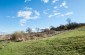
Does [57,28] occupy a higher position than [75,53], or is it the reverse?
[57,28]

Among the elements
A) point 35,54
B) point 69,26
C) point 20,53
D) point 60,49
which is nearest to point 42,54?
point 35,54

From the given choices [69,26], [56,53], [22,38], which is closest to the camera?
[56,53]

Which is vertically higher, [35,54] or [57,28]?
[57,28]

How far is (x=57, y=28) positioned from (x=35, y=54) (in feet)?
111

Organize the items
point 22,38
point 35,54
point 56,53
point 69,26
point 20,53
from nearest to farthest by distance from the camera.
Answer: point 56,53 < point 35,54 < point 20,53 < point 22,38 < point 69,26

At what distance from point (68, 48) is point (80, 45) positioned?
1303 mm

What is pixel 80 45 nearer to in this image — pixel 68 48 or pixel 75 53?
pixel 68 48

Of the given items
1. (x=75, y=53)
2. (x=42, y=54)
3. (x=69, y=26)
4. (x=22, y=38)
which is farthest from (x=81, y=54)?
(x=69, y=26)

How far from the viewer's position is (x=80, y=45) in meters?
18.3

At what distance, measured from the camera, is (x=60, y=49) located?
18250mm

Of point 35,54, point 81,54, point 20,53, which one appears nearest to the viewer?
point 81,54

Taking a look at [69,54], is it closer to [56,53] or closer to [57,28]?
[56,53]

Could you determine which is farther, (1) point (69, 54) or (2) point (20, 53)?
(2) point (20, 53)

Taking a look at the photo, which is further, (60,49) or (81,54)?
(60,49)
